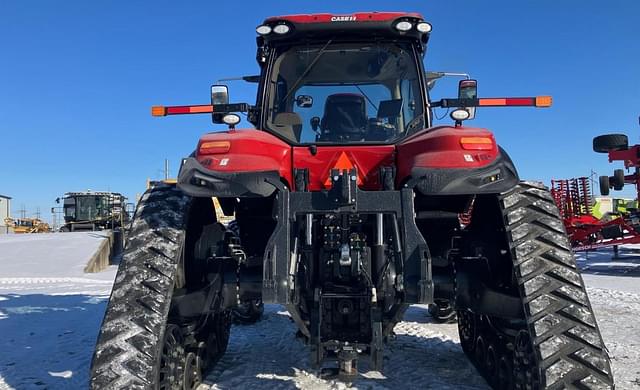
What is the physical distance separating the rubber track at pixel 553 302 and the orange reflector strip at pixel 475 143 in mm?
483

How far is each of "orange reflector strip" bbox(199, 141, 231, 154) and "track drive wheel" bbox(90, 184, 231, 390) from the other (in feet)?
1.70

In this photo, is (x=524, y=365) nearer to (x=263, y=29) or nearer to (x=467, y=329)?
(x=467, y=329)

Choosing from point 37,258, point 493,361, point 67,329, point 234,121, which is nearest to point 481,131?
point 234,121

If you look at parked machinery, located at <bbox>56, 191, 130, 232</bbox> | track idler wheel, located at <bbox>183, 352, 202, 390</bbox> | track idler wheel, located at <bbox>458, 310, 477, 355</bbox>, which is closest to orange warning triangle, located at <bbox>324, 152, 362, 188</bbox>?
track idler wheel, located at <bbox>183, 352, 202, 390</bbox>

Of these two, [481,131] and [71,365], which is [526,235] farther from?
[71,365]

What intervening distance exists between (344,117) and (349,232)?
3.31 feet

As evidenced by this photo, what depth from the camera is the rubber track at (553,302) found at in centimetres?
248

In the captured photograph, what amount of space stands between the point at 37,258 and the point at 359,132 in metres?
15.1

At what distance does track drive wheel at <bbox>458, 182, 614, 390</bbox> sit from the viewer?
2.49 m

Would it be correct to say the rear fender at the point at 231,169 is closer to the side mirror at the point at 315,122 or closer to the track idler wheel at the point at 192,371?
the side mirror at the point at 315,122

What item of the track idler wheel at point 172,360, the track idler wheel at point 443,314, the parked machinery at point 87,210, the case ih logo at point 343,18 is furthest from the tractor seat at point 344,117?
the parked machinery at point 87,210

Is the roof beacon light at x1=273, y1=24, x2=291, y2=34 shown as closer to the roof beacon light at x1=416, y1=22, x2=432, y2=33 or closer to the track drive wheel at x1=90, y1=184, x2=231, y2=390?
the roof beacon light at x1=416, y1=22, x2=432, y2=33

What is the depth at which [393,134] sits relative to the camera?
3.68 m

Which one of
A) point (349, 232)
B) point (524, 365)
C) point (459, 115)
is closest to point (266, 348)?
point (349, 232)
